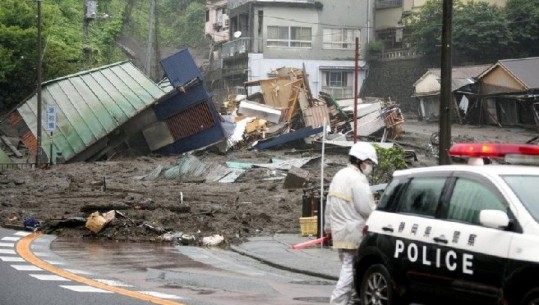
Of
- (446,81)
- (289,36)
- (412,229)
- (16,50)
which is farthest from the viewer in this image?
(289,36)

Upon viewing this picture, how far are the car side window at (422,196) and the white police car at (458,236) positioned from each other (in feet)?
0.03

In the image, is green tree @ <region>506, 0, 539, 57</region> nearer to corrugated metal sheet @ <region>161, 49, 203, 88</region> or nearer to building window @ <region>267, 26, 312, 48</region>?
building window @ <region>267, 26, 312, 48</region>

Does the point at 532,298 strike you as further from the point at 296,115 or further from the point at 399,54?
the point at 399,54

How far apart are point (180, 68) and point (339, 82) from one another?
27037mm

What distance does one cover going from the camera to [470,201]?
863 cm

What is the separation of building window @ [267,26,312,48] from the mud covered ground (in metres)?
27.1

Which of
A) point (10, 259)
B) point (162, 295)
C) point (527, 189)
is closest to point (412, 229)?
point (527, 189)

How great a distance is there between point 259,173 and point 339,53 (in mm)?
38765

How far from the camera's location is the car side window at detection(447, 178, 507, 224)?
8.32 metres

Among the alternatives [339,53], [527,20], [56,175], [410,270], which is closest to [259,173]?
[56,175]

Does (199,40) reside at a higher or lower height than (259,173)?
higher

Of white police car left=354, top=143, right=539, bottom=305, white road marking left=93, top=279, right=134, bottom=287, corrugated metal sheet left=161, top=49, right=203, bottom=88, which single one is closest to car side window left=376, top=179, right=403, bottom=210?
white police car left=354, top=143, right=539, bottom=305

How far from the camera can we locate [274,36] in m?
72.4

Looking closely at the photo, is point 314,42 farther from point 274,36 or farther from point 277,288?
point 277,288
